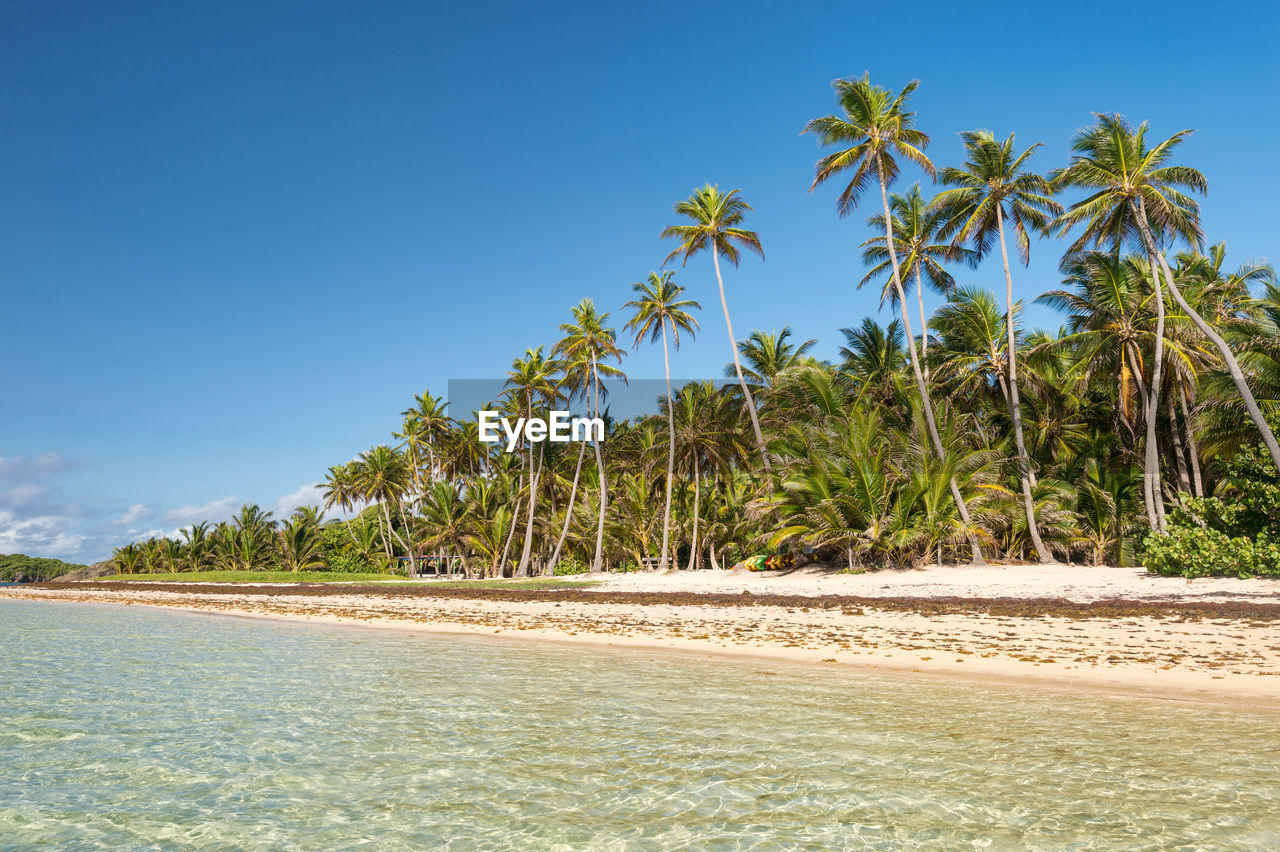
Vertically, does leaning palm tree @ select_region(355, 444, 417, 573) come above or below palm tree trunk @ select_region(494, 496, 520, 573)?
above

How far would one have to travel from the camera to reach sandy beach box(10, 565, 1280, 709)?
9789 mm

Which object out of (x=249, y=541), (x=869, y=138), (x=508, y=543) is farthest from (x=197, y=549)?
(x=869, y=138)

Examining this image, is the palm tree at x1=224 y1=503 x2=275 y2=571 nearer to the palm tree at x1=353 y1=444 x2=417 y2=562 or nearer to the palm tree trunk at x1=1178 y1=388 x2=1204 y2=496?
the palm tree at x1=353 y1=444 x2=417 y2=562

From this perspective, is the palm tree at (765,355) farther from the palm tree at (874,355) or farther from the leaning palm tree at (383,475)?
the leaning palm tree at (383,475)

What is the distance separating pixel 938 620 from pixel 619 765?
1186 cm

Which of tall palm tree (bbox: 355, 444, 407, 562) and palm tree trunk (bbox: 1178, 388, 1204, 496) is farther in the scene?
tall palm tree (bbox: 355, 444, 407, 562)

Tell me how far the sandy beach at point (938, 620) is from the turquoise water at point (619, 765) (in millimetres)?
1941

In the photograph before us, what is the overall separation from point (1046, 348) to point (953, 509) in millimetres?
9135

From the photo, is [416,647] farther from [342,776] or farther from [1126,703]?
[1126,703]

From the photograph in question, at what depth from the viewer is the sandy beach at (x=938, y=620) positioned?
9.79 meters

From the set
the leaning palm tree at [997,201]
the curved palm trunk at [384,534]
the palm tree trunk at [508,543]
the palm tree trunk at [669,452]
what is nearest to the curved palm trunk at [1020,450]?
the leaning palm tree at [997,201]

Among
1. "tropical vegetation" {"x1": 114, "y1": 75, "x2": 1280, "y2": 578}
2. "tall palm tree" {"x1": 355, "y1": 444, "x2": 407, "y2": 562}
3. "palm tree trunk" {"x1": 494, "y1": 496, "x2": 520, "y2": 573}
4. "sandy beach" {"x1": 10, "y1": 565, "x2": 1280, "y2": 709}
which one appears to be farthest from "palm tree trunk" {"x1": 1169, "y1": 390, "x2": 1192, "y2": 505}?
"tall palm tree" {"x1": 355, "y1": 444, "x2": 407, "y2": 562}

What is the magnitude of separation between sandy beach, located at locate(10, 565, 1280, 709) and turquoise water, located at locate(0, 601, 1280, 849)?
1941 millimetres

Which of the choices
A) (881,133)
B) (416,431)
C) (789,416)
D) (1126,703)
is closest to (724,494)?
(789,416)
